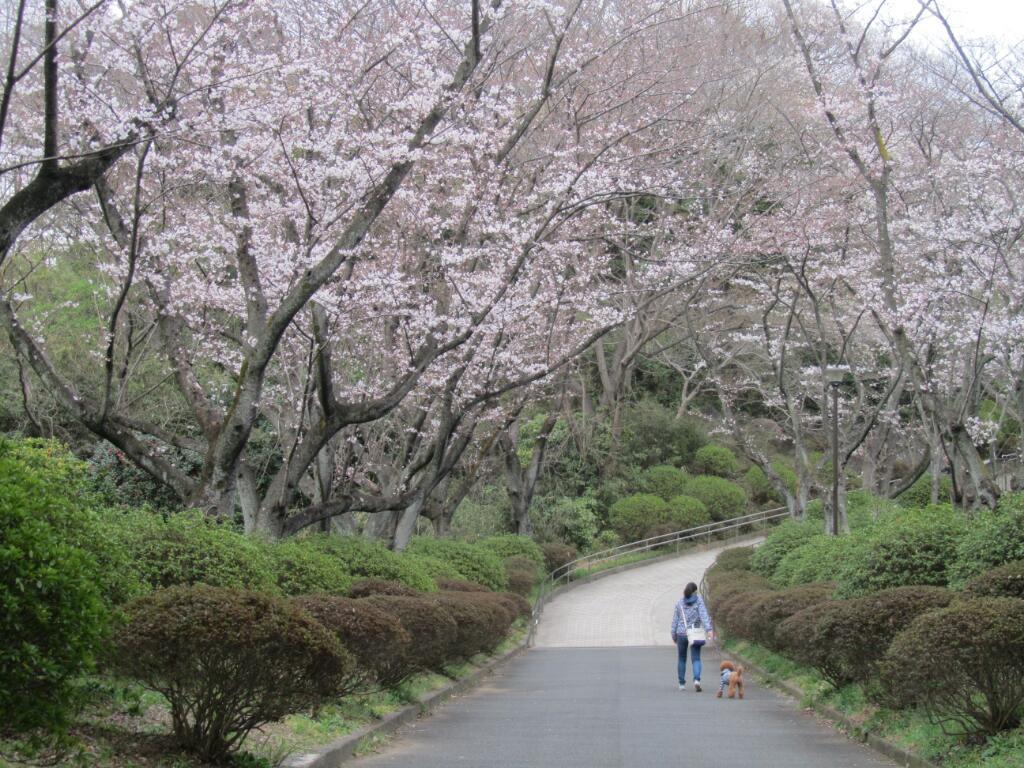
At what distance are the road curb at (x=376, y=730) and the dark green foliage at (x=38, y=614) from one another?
2246mm

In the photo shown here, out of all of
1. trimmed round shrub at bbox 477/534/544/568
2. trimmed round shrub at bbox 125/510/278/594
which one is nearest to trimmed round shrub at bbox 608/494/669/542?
trimmed round shrub at bbox 477/534/544/568

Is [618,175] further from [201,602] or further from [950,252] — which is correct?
[201,602]

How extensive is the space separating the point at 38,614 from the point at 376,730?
190 inches

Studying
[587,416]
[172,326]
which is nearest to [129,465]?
[172,326]

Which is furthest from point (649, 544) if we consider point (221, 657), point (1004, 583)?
point (221, 657)

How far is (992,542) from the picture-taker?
9547 millimetres

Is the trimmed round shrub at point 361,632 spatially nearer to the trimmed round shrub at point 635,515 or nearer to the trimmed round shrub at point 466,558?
the trimmed round shrub at point 466,558

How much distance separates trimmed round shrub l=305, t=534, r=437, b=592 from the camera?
12898 millimetres

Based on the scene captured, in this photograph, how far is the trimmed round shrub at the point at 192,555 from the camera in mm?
8266

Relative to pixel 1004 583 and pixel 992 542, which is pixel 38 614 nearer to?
pixel 1004 583

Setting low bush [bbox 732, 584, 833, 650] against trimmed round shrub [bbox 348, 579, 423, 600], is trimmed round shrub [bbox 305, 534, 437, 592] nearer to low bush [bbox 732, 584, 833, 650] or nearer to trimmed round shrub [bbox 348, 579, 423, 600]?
trimmed round shrub [bbox 348, 579, 423, 600]

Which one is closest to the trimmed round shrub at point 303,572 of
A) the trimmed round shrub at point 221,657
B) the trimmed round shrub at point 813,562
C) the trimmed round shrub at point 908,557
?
the trimmed round shrub at point 221,657

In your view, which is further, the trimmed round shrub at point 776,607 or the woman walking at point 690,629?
the woman walking at point 690,629

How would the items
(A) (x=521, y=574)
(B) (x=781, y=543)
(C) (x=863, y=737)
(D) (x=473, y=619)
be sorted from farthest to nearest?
(A) (x=521, y=574), (B) (x=781, y=543), (D) (x=473, y=619), (C) (x=863, y=737)
